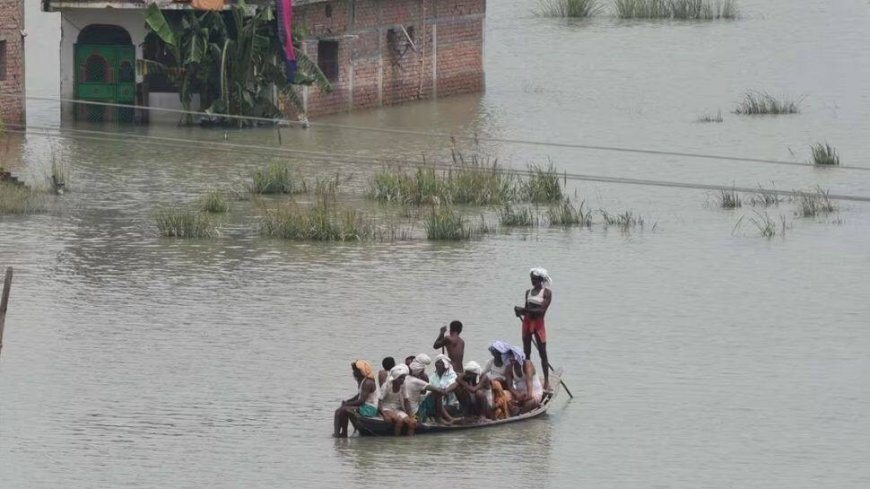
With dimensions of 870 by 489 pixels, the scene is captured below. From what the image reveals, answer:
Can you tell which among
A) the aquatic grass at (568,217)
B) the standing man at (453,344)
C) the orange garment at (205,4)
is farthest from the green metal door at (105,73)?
the standing man at (453,344)

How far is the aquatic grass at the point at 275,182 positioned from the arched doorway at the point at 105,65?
282 inches

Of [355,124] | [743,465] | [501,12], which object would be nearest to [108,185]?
[355,124]


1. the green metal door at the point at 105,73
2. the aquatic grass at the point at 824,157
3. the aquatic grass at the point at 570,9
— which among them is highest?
the aquatic grass at the point at 570,9

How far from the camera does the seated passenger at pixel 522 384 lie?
834 inches

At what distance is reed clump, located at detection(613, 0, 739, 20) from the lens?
6631 cm

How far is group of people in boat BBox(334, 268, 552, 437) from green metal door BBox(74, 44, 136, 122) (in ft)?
71.2

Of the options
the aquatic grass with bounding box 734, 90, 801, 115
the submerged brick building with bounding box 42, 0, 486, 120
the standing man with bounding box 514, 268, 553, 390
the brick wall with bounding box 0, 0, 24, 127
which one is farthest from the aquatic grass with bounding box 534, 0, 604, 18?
the standing man with bounding box 514, 268, 553, 390

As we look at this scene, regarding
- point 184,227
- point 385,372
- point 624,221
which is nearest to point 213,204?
point 184,227

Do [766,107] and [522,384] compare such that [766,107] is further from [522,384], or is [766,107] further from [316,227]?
[522,384]

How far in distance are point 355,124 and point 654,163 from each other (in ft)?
23.7

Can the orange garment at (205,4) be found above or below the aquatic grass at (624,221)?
above

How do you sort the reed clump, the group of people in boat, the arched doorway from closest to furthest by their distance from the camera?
the group of people in boat, the arched doorway, the reed clump

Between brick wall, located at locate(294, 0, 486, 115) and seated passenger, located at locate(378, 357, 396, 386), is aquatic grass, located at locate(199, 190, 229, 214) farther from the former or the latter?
seated passenger, located at locate(378, 357, 396, 386)

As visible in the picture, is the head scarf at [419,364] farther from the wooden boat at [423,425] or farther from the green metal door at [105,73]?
the green metal door at [105,73]
